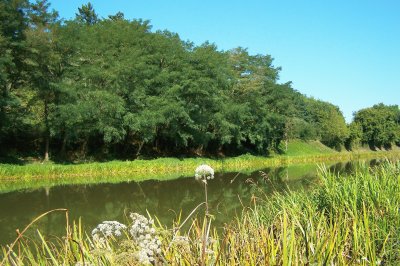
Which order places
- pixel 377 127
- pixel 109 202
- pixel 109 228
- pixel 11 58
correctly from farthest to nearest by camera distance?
pixel 377 127, pixel 11 58, pixel 109 202, pixel 109 228

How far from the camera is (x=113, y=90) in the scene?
29.8 metres

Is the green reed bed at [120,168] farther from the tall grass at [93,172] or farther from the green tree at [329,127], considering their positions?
the green tree at [329,127]

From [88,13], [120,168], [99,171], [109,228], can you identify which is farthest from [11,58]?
[88,13]

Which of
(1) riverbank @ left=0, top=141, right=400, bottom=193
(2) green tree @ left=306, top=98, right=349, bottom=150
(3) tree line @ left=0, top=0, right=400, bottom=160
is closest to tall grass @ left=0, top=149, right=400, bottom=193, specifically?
(1) riverbank @ left=0, top=141, right=400, bottom=193

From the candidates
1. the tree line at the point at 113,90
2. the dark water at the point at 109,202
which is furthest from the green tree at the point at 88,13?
the dark water at the point at 109,202

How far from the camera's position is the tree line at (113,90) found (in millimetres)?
26719

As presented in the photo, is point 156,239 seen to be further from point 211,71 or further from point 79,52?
point 211,71

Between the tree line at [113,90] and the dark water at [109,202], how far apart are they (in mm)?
8114

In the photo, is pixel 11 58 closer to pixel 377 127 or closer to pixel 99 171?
pixel 99 171

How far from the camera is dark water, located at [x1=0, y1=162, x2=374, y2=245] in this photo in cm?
1233

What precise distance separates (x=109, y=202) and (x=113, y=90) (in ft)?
48.6

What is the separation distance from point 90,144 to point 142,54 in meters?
9.19

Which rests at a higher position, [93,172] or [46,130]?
[46,130]

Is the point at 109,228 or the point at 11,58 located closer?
the point at 109,228
